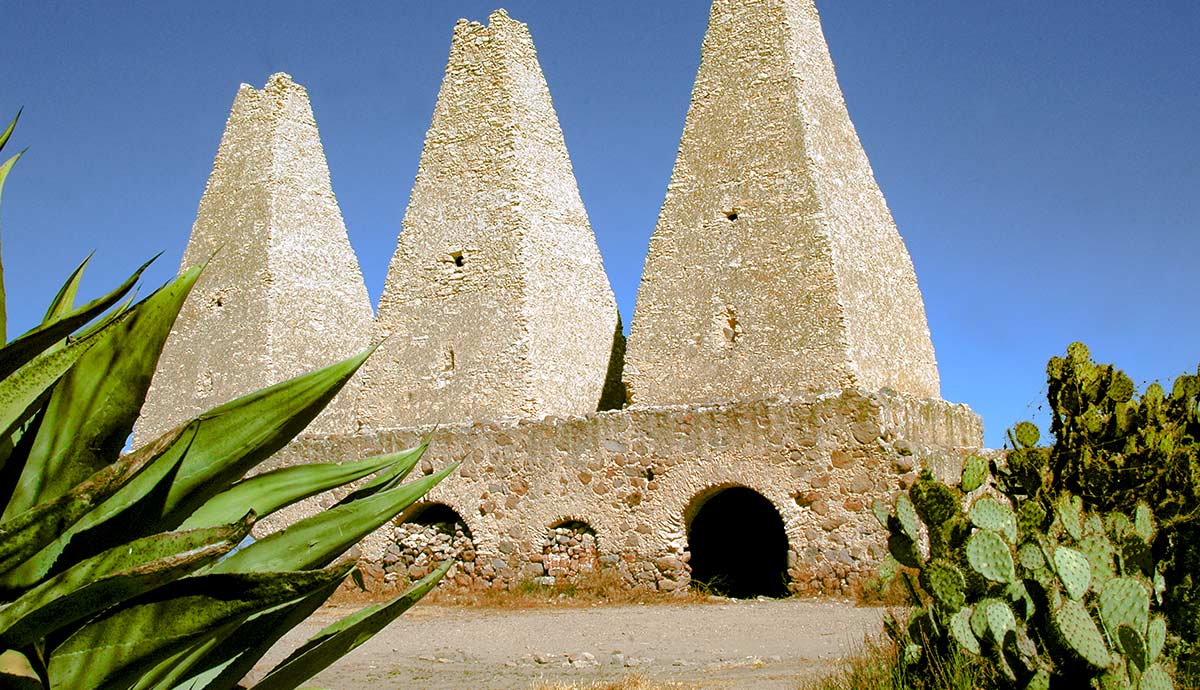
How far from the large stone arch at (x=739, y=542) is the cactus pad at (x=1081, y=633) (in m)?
9.78

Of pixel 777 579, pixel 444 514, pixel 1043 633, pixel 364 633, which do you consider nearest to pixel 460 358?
pixel 444 514

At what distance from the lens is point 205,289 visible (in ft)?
71.7

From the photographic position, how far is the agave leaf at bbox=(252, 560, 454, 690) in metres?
2.10

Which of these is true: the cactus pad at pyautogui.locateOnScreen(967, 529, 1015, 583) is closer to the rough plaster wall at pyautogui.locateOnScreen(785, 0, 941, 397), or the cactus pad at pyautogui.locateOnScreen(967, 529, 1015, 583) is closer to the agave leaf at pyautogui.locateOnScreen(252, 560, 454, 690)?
the agave leaf at pyautogui.locateOnScreen(252, 560, 454, 690)

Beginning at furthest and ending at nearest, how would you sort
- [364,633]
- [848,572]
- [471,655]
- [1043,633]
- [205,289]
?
1. [205,289]
2. [848,572]
3. [471,655]
4. [1043,633]
5. [364,633]

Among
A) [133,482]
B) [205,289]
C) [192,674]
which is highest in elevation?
[205,289]

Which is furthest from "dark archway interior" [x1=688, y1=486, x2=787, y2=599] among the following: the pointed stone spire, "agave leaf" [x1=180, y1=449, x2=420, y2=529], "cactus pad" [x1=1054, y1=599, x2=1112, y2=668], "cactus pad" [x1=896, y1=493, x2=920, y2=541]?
"agave leaf" [x1=180, y1=449, x2=420, y2=529]

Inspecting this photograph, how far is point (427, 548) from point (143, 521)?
13.0 m

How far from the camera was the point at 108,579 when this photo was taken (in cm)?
166

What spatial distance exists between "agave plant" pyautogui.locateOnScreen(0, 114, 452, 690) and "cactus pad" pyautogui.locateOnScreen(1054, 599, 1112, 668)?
12.7ft

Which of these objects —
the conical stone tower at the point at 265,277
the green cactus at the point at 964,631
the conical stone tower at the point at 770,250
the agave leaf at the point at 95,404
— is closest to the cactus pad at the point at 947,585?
the green cactus at the point at 964,631

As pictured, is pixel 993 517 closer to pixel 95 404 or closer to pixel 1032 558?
pixel 1032 558

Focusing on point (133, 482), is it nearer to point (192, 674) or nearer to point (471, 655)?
point (192, 674)

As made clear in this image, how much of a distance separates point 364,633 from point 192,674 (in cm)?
37
